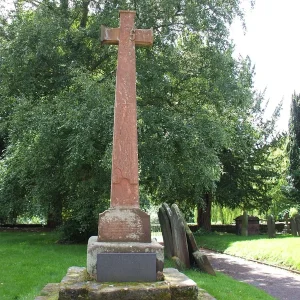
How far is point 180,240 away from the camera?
1152cm

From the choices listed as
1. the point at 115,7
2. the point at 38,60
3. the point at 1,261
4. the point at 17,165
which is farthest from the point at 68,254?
the point at 115,7

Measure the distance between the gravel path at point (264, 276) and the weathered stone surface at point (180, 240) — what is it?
1.38 meters

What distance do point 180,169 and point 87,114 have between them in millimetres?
3766

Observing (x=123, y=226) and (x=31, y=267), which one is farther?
(x=31, y=267)

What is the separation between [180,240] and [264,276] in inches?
94.5

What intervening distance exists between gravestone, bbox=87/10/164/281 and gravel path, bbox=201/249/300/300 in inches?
151

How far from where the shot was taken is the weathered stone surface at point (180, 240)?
37.2 ft

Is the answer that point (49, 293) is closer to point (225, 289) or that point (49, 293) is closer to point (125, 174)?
point (125, 174)

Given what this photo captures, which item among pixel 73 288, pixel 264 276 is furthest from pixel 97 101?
pixel 73 288

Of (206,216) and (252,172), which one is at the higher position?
(252,172)

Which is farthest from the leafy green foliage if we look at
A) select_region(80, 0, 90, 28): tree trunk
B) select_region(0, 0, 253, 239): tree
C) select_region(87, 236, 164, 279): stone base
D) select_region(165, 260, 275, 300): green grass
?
select_region(87, 236, 164, 279): stone base

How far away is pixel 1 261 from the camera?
11.6m

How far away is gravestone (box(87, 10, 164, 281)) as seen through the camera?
21.3ft

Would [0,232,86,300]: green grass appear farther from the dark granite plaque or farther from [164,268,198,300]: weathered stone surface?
[164,268,198,300]: weathered stone surface
